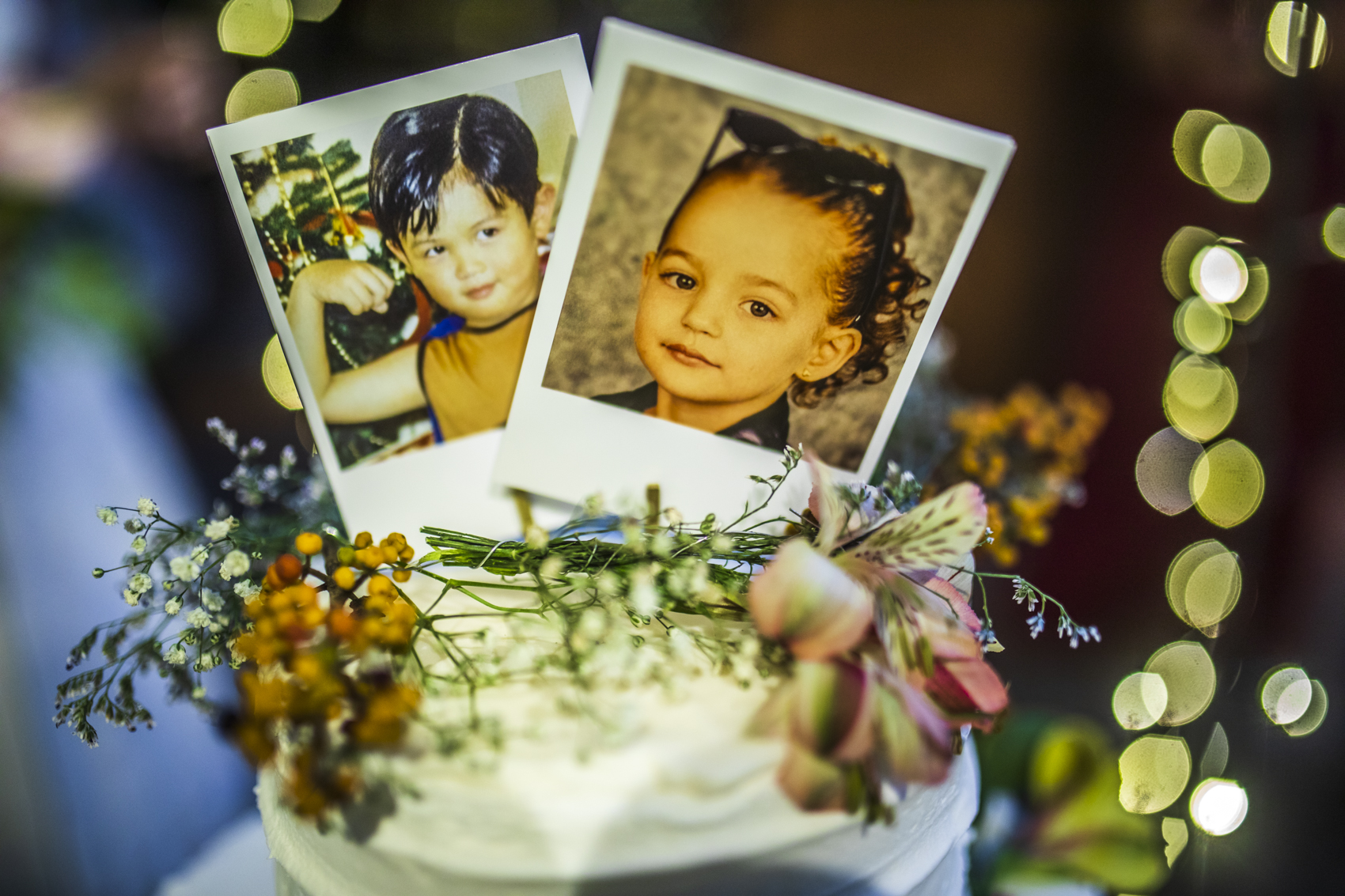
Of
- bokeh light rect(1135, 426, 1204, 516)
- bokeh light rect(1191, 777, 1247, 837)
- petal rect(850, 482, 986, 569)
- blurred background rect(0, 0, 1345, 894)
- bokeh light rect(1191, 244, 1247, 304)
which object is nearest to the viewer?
petal rect(850, 482, 986, 569)

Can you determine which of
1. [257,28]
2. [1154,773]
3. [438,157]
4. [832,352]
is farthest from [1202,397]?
[257,28]

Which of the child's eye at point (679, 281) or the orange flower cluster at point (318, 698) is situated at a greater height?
the child's eye at point (679, 281)

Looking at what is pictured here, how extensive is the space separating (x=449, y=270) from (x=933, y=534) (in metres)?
0.53

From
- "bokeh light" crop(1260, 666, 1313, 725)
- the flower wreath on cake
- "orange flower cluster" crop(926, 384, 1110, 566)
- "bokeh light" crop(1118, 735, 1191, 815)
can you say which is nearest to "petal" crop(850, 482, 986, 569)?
the flower wreath on cake

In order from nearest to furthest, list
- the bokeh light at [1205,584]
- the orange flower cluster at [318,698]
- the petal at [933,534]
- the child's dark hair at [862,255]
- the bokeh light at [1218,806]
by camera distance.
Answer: the orange flower cluster at [318,698] → the petal at [933,534] → the child's dark hair at [862,255] → the bokeh light at [1218,806] → the bokeh light at [1205,584]

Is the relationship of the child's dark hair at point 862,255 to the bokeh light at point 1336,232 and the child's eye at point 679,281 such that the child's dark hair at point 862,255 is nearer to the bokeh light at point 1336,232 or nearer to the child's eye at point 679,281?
the child's eye at point 679,281

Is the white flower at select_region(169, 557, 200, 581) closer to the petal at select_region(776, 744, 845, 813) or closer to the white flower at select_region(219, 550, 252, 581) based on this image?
the white flower at select_region(219, 550, 252, 581)

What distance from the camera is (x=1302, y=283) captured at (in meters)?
1.83

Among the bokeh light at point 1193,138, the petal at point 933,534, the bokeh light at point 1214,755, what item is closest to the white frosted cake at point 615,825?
the petal at point 933,534

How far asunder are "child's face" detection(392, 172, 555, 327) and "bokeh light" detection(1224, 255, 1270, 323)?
5.36 feet

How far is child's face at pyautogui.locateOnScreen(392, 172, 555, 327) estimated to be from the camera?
749 millimetres

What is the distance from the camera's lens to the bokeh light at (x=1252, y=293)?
1.64 meters

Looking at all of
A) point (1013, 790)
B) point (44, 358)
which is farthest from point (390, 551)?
point (44, 358)

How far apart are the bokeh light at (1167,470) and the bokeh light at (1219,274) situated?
1.35 ft
